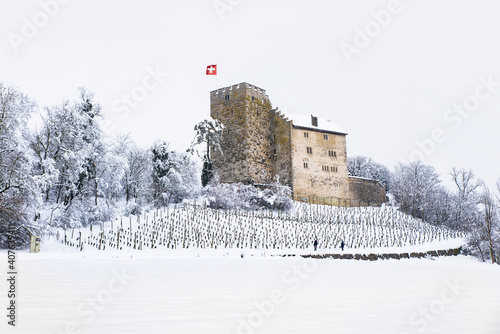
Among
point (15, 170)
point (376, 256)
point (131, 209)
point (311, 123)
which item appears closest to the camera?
point (15, 170)

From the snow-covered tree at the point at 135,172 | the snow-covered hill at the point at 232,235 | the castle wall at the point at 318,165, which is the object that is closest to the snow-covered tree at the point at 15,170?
the snow-covered hill at the point at 232,235

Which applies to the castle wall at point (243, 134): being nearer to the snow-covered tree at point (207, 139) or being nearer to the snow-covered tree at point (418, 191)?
the snow-covered tree at point (207, 139)

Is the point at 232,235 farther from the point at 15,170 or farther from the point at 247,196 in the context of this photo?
the point at 247,196

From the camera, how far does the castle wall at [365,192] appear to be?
1833 inches

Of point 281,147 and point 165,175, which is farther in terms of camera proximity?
point 281,147

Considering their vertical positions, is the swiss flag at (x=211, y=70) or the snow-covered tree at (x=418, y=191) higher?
the swiss flag at (x=211, y=70)

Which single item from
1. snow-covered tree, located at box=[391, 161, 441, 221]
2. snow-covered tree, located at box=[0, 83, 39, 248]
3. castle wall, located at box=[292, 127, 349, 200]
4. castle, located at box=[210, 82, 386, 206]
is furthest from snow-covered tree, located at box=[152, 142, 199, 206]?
snow-covered tree, located at box=[391, 161, 441, 221]

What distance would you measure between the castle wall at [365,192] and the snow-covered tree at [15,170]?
34.6m

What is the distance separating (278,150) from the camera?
44.5 m

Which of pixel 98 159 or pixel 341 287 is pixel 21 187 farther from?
pixel 341 287

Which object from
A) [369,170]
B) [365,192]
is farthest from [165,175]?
[369,170]

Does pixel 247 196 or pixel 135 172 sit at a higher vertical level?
pixel 135 172

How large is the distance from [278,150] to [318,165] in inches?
193

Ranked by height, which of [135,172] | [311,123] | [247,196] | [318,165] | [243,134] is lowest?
[247,196]
